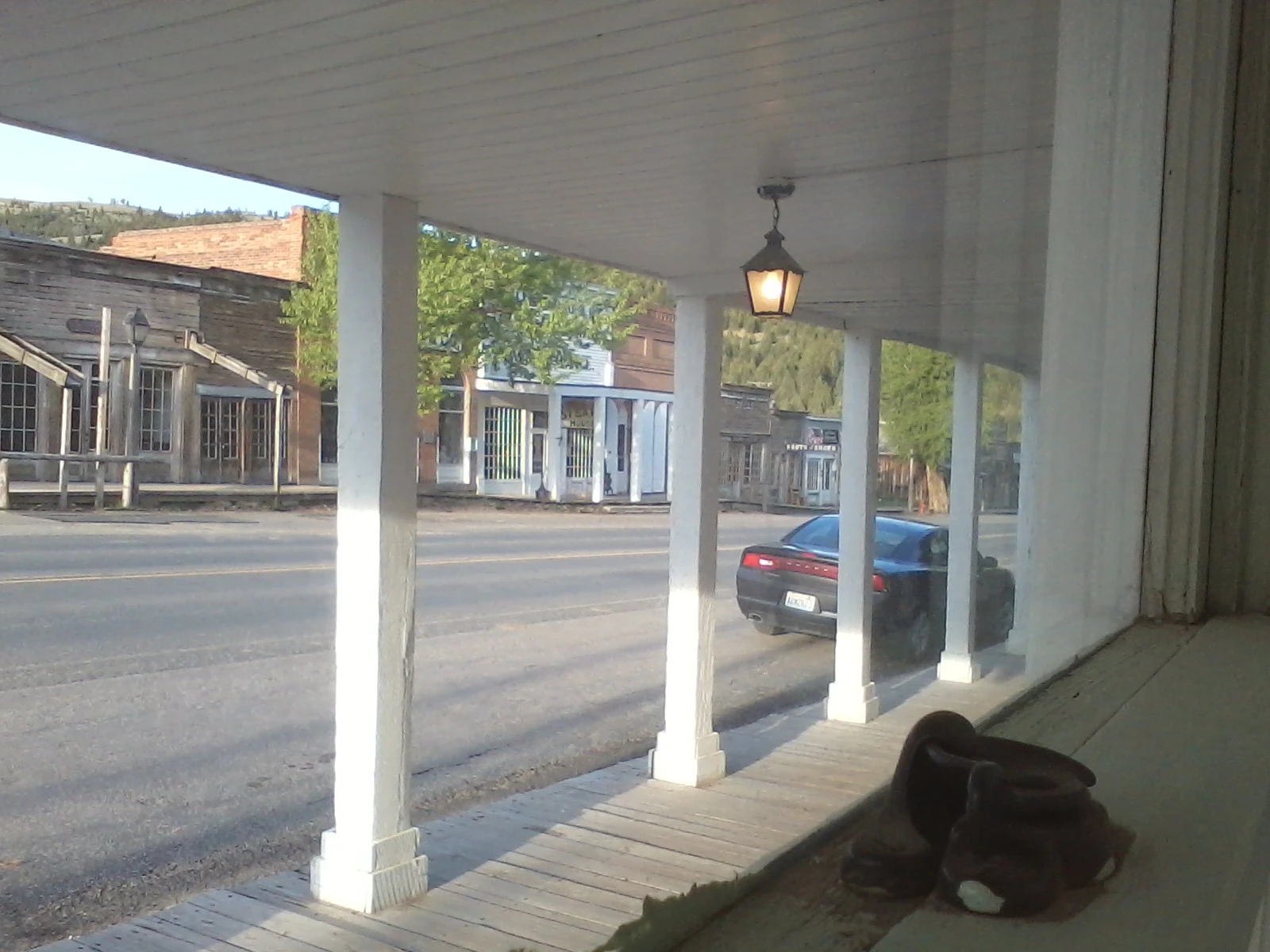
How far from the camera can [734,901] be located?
1.40 feet

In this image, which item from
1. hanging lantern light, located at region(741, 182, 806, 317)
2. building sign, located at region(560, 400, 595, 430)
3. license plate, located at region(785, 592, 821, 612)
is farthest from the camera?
building sign, located at region(560, 400, 595, 430)

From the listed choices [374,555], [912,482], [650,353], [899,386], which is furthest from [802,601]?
[912,482]

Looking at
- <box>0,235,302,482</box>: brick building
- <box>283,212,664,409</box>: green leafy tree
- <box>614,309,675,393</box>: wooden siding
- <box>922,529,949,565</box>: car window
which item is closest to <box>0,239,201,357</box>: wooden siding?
<box>0,235,302,482</box>: brick building

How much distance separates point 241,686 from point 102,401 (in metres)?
1.69

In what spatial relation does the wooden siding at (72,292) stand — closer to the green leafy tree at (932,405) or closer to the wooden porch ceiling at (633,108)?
the wooden porch ceiling at (633,108)

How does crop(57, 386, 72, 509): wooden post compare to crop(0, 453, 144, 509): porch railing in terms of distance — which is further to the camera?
crop(57, 386, 72, 509): wooden post

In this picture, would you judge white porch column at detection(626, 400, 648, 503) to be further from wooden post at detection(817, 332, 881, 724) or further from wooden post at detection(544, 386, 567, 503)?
wooden post at detection(817, 332, 881, 724)

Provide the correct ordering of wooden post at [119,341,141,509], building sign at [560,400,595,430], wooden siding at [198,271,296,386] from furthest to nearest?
building sign at [560,400,595,430] → wooden siding at [198,271,296,386] → wooden post at [119,341,141,509]

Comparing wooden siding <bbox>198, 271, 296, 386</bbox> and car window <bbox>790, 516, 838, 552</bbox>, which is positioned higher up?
wooden siding <bbox>198, 271, 296, 386</bbox>

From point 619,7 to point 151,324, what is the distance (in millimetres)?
5857

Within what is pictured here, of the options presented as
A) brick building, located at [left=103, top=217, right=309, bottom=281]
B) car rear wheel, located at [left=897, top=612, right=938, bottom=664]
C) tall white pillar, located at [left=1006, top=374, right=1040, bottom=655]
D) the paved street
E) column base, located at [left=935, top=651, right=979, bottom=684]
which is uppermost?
brick building, located at [left=103, top=217, right=309, bottom=281]

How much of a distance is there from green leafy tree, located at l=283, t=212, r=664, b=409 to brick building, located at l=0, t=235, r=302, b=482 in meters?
0.80

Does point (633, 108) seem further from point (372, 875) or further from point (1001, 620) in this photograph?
point (372, 875)

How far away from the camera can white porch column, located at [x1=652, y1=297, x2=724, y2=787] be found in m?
4.30
